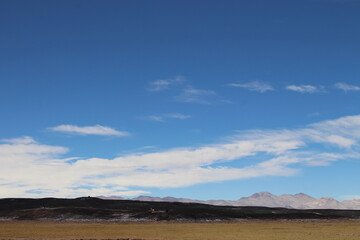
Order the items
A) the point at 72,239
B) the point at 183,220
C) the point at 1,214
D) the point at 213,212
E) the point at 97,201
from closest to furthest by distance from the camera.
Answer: the point at 72,239 < the point at 183,220 < the point at 1,214 < the point at 213,212 < the point at 97,201

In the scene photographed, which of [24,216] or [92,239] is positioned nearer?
[92,239]

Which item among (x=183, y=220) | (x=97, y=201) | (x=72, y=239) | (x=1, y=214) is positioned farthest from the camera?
(x=97, y=201)

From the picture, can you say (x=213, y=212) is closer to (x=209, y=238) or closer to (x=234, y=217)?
(x=234, y=217)

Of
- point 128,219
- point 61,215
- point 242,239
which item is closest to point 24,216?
point 61,215

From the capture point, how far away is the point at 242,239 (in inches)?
2094

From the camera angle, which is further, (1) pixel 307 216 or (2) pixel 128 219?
(1) pixel 307 216

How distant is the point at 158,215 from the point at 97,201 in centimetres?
4118

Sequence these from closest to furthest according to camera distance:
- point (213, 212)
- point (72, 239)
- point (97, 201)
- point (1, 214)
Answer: point (72, 239) < point (1, 214) < point (213, 212) < point (97, 201)

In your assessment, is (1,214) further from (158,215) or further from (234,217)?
(234,217)

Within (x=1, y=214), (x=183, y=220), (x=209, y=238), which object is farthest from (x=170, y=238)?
(x=1, y=214)

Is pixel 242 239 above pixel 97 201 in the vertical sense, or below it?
below

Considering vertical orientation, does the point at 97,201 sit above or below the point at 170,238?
above

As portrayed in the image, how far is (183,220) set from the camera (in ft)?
353

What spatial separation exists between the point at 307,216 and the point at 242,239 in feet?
267
